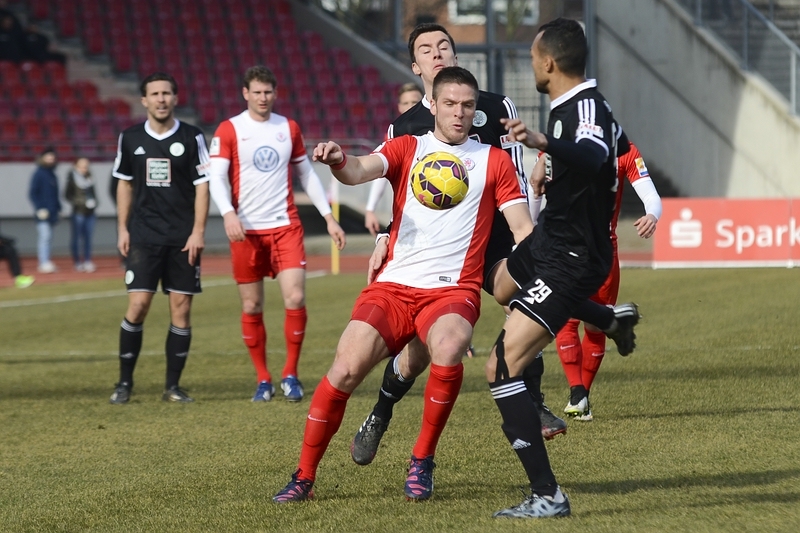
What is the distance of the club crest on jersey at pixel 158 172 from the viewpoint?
7945 mm

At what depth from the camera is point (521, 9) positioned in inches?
1388

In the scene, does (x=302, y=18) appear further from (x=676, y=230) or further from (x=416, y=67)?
(x=416, y=67)

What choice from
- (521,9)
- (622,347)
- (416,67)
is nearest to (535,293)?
(622,347)

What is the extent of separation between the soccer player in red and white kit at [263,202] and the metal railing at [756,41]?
59.8 ft

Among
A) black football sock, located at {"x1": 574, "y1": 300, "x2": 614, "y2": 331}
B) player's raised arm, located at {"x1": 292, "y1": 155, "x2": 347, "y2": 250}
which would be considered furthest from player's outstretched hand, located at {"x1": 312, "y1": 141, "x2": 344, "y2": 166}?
player's raised arm, located at {"x1": 292, "y1": 155, "x2": 347, "y2": 250}

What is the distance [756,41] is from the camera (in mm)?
24500

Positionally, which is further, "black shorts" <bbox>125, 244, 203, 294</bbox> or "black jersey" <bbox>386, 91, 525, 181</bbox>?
"black shorts" <bbox>125, 244, 203, 294</bbox>

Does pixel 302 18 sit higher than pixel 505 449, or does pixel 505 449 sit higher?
pixel 302 18

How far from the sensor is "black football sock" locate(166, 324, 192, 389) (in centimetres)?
798

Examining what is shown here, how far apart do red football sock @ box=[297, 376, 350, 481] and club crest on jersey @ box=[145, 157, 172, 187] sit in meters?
3.49

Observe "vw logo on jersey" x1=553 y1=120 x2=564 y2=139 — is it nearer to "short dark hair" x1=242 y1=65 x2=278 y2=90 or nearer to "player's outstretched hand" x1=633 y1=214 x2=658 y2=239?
"player's outstretched hand" x1=633 y1=214 x2=658 y2=239

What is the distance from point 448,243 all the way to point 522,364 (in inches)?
27.6

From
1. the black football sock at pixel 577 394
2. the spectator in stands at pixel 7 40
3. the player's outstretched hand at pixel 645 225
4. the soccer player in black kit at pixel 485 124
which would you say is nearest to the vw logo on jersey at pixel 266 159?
the soccer player in black kit at pixel 485 124

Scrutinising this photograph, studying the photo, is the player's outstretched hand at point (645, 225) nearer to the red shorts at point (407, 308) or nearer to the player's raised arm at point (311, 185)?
the red shorts at point (407, 308)
